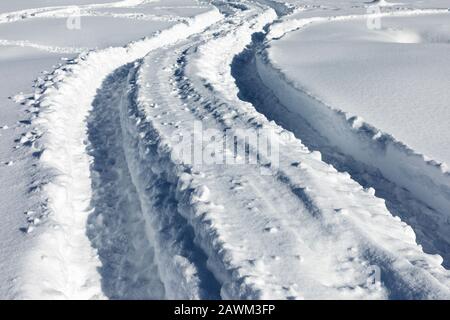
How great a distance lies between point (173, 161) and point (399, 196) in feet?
Result: 8.40

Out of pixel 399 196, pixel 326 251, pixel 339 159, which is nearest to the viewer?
pixel 326 251

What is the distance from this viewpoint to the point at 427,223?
4906mm

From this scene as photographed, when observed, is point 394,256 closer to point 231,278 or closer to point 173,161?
point 231,278

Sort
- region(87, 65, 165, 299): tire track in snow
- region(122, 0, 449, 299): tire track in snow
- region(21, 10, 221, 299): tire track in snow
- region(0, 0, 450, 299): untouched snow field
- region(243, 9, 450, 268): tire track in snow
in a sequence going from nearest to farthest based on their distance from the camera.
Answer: region(122, 0, 449, 299): tire track in snow → region(0, 0, 450, 299): untouched snow field → region(21, 10, 221, 299): tire track in snow → region(87, 65, 165, 299): tire track in snow → region(243, 9, 450, 268): tire track in snow

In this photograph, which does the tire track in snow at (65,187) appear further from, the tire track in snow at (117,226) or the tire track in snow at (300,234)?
the tire track in snow at (300,234)

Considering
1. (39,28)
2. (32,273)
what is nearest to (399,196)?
(32,273)

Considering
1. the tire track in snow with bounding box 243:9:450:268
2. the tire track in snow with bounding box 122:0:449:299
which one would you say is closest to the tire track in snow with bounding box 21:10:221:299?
the tire track in snow with bounding box 122:0:449:299

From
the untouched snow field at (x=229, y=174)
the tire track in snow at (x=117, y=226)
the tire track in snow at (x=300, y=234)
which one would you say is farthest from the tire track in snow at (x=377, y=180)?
the tire track in snow at (x=117, y=226)

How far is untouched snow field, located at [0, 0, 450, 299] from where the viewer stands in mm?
3863

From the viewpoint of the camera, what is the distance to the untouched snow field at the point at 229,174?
3.86 metres

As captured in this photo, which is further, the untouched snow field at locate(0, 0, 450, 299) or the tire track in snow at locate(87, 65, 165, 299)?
the tire track in snow at locate(87, 65, 165, 299)

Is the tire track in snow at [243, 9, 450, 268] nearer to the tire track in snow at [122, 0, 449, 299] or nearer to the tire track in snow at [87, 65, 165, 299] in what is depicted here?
the tire track in snow at [122, 0, 449, 299]

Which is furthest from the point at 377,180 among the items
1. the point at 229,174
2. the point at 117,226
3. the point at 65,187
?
Result: the point at 65,187

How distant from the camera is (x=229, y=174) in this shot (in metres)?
5.29
